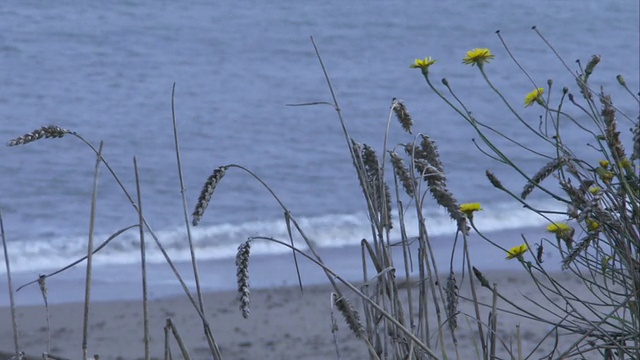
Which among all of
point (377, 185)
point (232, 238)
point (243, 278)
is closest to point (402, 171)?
point (377, 185)

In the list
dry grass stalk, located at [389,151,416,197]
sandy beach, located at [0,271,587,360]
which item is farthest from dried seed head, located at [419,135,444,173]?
sandy beach, located at [0,271,587,360]

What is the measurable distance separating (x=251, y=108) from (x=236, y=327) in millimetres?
5881

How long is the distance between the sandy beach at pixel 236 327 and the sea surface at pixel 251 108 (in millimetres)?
488

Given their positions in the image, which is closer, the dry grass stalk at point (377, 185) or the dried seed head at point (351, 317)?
the dried seed head at point (351, 317)

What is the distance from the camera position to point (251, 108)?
452 inches

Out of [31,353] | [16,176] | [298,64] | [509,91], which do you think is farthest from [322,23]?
[31,353]

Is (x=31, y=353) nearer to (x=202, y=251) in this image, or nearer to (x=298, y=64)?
(x=202, y=251)

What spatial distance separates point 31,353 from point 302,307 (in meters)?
1.68

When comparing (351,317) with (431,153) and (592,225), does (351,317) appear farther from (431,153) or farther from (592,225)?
(592,225)

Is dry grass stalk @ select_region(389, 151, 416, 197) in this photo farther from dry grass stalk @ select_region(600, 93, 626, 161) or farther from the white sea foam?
the white sea foam

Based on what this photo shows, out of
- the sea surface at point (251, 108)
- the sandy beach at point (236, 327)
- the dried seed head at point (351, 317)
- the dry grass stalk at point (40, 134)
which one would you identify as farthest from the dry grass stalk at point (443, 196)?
the sea surface at point (251, 108)

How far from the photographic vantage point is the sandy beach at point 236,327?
5348 millimetres

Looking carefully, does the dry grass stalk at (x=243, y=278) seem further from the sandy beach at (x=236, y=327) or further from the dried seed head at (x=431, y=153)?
the sandy beach at (x=236, y=327)

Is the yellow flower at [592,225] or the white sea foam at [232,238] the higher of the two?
the white sea foam at [232,238]
